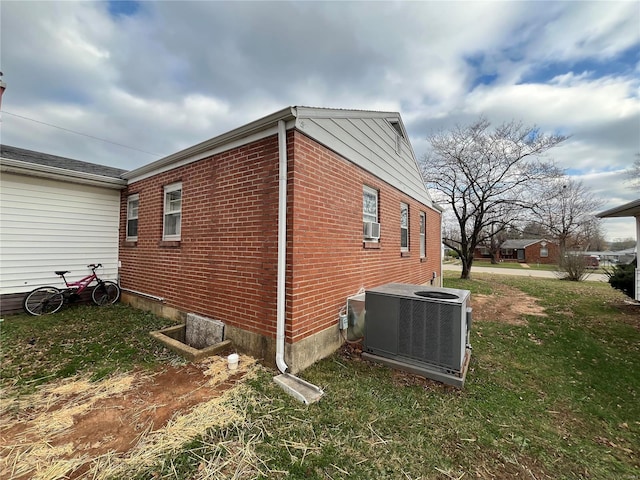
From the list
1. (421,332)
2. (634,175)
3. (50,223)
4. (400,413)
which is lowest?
(400,413)

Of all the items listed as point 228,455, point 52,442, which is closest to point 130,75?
point 52,442

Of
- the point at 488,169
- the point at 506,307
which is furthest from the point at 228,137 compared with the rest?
the point at 488,169

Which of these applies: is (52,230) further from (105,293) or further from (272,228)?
(272,228)

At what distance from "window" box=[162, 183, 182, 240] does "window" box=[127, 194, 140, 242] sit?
151 cm

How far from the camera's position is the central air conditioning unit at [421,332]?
132 inches

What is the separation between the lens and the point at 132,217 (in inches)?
263

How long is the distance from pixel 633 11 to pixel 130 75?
12.6 metres

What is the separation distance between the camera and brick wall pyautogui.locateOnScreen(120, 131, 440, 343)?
3.57 m

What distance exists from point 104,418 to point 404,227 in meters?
7.42

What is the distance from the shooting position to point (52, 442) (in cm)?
213

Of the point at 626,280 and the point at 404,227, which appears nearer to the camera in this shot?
the point at 404,227

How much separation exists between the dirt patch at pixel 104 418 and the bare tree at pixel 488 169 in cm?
1638

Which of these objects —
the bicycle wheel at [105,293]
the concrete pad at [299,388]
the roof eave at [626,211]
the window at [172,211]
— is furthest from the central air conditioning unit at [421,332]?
the roof eave at [626,211]

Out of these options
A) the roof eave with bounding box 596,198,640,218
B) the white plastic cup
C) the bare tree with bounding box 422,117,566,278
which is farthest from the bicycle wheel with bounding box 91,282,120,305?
the bare tree with bounding box 422,117,566,278
